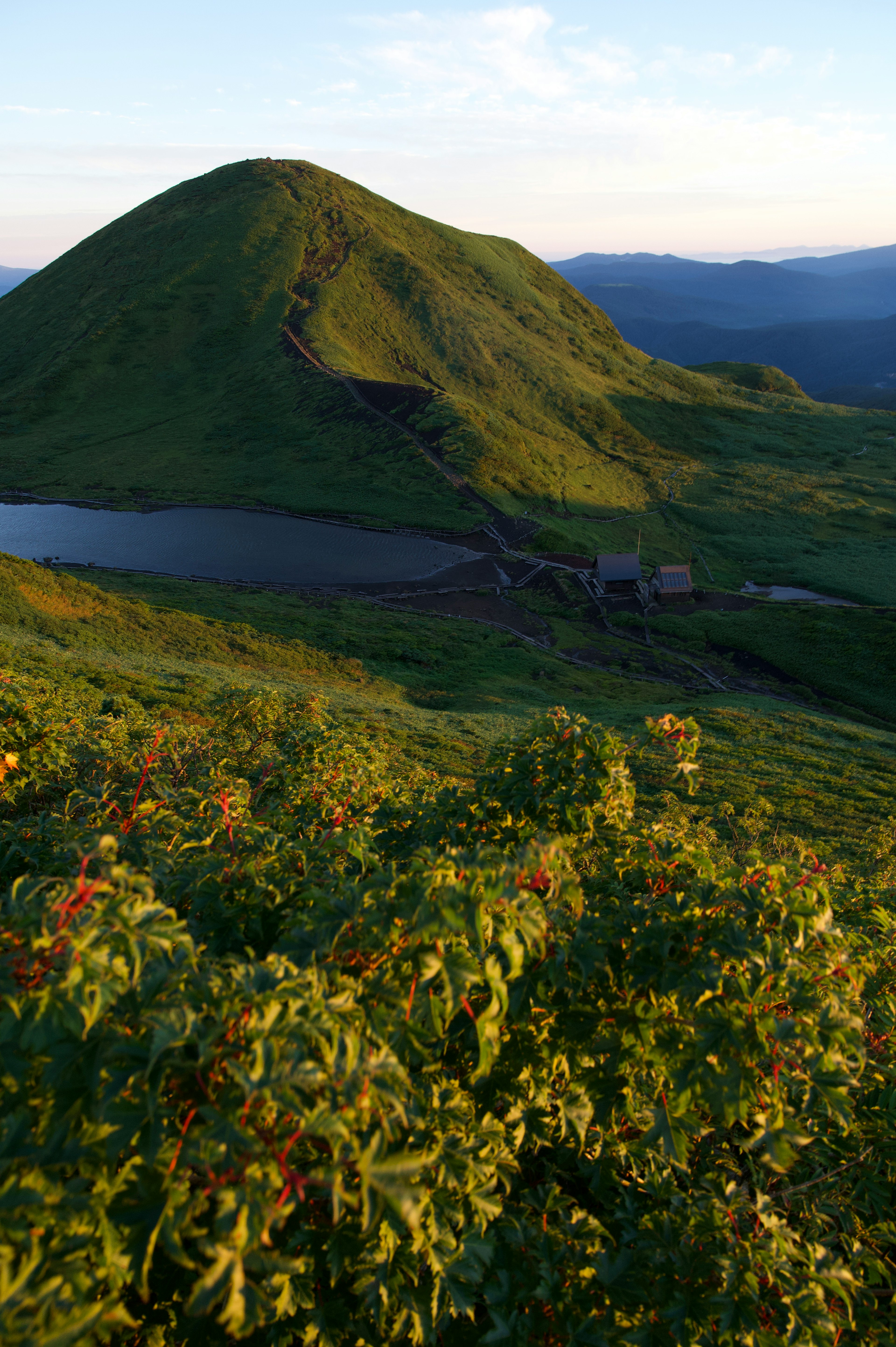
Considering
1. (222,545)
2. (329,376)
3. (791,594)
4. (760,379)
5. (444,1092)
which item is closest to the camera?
(444,1092)

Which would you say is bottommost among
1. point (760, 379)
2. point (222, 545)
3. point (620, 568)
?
point (620, 568)

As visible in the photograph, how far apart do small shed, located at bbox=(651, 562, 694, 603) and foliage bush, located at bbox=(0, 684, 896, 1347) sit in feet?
184

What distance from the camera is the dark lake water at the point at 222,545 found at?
64000 mm

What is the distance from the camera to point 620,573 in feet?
199

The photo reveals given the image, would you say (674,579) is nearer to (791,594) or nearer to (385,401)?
(791,594)

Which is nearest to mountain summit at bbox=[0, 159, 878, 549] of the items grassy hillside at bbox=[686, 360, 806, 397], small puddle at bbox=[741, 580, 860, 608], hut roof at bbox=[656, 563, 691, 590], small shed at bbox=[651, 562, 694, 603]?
grassy hillside at bbox=[686, 360, 806, 397]

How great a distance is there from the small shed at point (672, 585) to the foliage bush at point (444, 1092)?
184 feet

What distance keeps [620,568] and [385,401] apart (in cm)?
5138

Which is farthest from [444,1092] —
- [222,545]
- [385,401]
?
[385,401]

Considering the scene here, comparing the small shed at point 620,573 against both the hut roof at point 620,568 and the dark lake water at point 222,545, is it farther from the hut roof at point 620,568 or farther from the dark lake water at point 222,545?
the dark lake water at point 222,545

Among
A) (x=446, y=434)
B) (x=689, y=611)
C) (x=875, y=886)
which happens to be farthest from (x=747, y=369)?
(x=875, y=886)

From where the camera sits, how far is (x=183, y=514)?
7800 centimetres

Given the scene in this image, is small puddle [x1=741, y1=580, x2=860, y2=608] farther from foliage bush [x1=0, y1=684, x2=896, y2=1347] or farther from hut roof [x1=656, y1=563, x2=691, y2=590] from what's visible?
foliage bush [x1=0, y1=684, x2=896, y2=1347]

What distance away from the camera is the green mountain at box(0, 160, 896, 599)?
8256 cm
